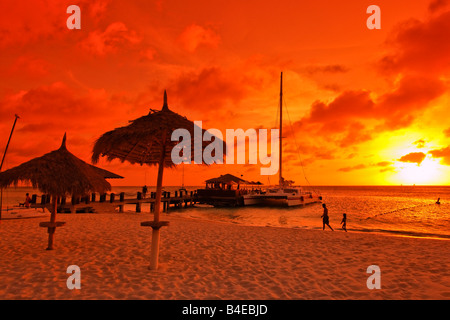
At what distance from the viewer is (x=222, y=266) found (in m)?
8.16

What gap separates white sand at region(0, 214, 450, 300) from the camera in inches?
240

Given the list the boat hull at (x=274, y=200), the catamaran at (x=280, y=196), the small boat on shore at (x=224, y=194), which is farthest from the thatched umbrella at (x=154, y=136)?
the small boat on shore at (x=224, y=194)

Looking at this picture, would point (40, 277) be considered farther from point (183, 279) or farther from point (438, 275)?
point (438, 275)

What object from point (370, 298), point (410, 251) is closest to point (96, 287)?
point (370, 298)

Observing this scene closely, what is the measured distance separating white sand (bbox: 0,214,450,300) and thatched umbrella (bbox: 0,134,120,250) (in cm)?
199

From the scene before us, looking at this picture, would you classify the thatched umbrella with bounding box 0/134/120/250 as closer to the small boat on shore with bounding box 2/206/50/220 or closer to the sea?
the small boat on shore with bounding box 2/206/50/220

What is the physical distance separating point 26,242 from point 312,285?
10.6 meters

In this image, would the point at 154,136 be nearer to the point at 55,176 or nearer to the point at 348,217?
the point at 55,176

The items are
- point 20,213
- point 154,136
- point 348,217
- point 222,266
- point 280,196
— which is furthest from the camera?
point 280,196

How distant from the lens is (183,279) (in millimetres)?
6883

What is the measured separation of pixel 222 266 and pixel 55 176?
5.89m

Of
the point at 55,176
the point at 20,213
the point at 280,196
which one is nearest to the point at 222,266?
the point at 55,176

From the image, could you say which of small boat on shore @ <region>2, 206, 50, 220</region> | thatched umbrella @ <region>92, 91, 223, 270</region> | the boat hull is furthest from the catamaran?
thatched umbrella @ <region>92, 91, 223, 270</region>

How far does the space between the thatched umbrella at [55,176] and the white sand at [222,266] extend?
1.99 m
